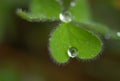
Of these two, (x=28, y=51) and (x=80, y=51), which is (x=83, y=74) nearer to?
(x=28, y=51)

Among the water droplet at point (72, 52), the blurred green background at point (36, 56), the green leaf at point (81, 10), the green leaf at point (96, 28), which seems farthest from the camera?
the blurred green background at point (36, 56)

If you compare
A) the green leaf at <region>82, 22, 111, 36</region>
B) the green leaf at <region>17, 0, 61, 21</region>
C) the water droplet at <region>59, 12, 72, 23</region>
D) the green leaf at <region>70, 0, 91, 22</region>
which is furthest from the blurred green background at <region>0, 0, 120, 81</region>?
the water droplet at <region>59, 12, 72, 23</region>

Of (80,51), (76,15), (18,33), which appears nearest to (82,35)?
(80,51)

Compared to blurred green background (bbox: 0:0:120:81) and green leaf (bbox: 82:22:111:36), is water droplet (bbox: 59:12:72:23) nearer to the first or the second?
green leaf (bbox: 82:22:111:36)

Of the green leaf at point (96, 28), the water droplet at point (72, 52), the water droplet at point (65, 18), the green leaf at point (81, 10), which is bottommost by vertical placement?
the water droplet at point (72, 52)

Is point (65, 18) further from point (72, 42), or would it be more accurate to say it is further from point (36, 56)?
point (36, 56)

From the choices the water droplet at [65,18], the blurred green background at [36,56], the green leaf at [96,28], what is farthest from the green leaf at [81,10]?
the water droplet at [65,18]

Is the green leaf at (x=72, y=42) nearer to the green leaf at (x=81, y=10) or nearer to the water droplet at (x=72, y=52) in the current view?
the water droplet at (x=72, y=52)

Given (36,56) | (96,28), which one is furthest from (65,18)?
(36,56)
